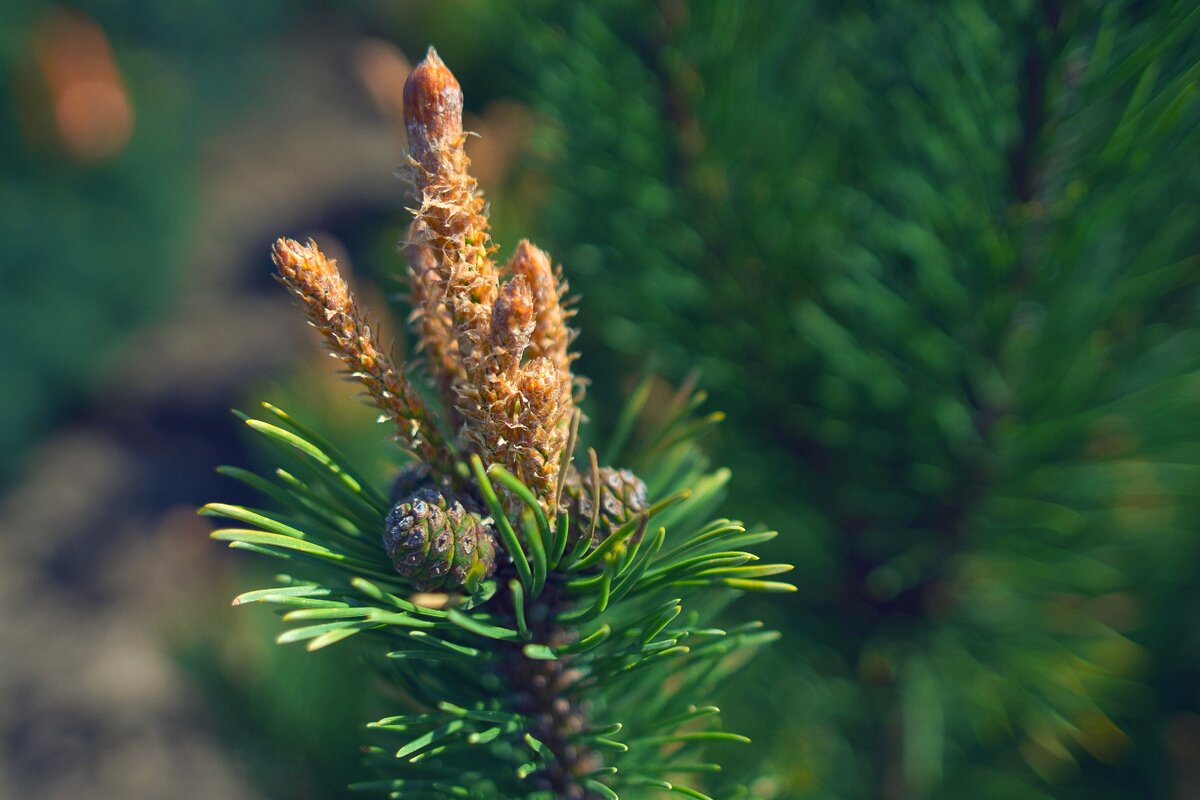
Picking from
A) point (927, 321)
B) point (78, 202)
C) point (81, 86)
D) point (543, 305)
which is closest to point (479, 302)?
point (543, 305)

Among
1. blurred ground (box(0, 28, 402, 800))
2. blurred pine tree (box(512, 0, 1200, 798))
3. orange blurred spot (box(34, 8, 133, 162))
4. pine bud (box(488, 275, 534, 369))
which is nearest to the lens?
→ pine bud (box(488, 275, 534, 369))

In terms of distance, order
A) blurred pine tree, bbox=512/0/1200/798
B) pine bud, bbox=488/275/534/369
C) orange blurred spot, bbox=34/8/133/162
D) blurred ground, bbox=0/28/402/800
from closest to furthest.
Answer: pine bud, bbox=488/275/534/369
blurred pine tree, bbox=512/0/1200/798
blurred ground, bbox=0/28/402/800
orange blurred spot, bbox=34/8/133/162

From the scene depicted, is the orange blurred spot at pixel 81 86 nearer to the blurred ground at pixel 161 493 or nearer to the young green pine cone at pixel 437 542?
the blurred ground at pixel 161 493

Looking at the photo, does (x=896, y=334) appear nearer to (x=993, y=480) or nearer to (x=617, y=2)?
(x=993, y=480)

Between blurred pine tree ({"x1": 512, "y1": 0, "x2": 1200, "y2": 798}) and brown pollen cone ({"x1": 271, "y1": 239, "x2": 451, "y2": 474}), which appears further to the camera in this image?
blurred pine tree ({"x1": 512, "y1": 0, "x2": 1200, "y2": 798})

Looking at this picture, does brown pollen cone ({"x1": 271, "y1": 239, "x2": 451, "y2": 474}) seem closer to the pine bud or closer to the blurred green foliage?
the pine bud

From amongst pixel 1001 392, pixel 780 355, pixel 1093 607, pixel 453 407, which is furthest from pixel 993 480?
pixel 453 407

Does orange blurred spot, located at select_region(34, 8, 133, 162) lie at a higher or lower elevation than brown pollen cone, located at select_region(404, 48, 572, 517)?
higher

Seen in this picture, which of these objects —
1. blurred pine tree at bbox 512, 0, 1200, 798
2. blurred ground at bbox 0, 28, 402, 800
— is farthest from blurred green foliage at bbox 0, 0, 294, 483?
blurred pine tree at bbox 512, 0, 1200, 798
